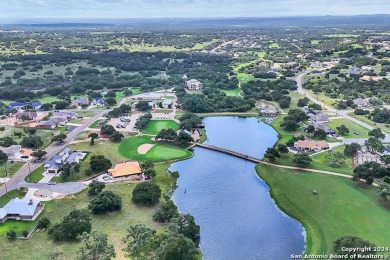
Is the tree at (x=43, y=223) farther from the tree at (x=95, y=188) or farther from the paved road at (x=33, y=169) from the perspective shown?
the paved road at (x=33, y=169)

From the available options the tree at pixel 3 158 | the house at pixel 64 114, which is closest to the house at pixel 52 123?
the house at pixel 64 114

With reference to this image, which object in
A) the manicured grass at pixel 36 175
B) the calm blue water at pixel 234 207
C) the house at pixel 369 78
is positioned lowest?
the calm blue water at pixel 234 207

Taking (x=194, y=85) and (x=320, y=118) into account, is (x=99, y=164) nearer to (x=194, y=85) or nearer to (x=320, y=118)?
(x=320, y=118)

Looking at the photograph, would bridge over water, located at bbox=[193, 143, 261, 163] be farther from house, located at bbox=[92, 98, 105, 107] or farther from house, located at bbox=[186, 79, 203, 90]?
house, located at bbox=[186, 79, 203, 90]

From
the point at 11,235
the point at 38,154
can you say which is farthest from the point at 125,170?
the point at 11,235

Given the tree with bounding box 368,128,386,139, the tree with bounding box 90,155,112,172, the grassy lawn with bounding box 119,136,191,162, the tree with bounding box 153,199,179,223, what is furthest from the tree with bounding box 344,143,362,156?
the tree with bounding box 90,155,112,172
